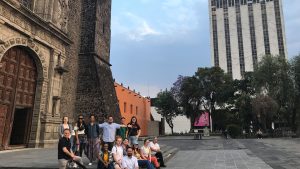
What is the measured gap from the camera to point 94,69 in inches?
647

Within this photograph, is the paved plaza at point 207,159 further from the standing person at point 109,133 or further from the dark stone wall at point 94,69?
the dark stone wall at point 94,69

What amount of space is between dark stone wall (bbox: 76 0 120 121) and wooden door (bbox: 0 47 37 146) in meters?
3.63

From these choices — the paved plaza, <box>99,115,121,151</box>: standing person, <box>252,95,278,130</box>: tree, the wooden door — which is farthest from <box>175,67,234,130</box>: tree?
<box>99,115,121,151</box>: standing person

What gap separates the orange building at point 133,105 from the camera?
29.2 metres

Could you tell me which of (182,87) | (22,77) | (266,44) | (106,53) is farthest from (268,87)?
(266,44)

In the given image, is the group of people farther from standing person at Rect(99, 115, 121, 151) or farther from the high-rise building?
the high-rise building

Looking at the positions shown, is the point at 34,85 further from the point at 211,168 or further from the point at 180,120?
the point at 180,120

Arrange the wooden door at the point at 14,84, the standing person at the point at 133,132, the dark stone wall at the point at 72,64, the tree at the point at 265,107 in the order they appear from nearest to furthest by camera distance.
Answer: the standing person at the point at 133,132 → the wooden door at the point at 14,84 → the dark stone wall at the point at 72,64 → the tree at the point at 265,107

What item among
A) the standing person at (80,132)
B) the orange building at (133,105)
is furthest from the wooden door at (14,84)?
the orange building at (133,105)

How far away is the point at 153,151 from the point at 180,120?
45581 mm

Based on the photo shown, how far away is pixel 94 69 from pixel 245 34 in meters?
65.4

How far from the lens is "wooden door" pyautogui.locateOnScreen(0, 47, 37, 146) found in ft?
35.7

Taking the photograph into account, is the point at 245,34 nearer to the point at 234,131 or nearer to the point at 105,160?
the point at 234,131

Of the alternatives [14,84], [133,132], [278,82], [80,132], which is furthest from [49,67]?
[278,82]
